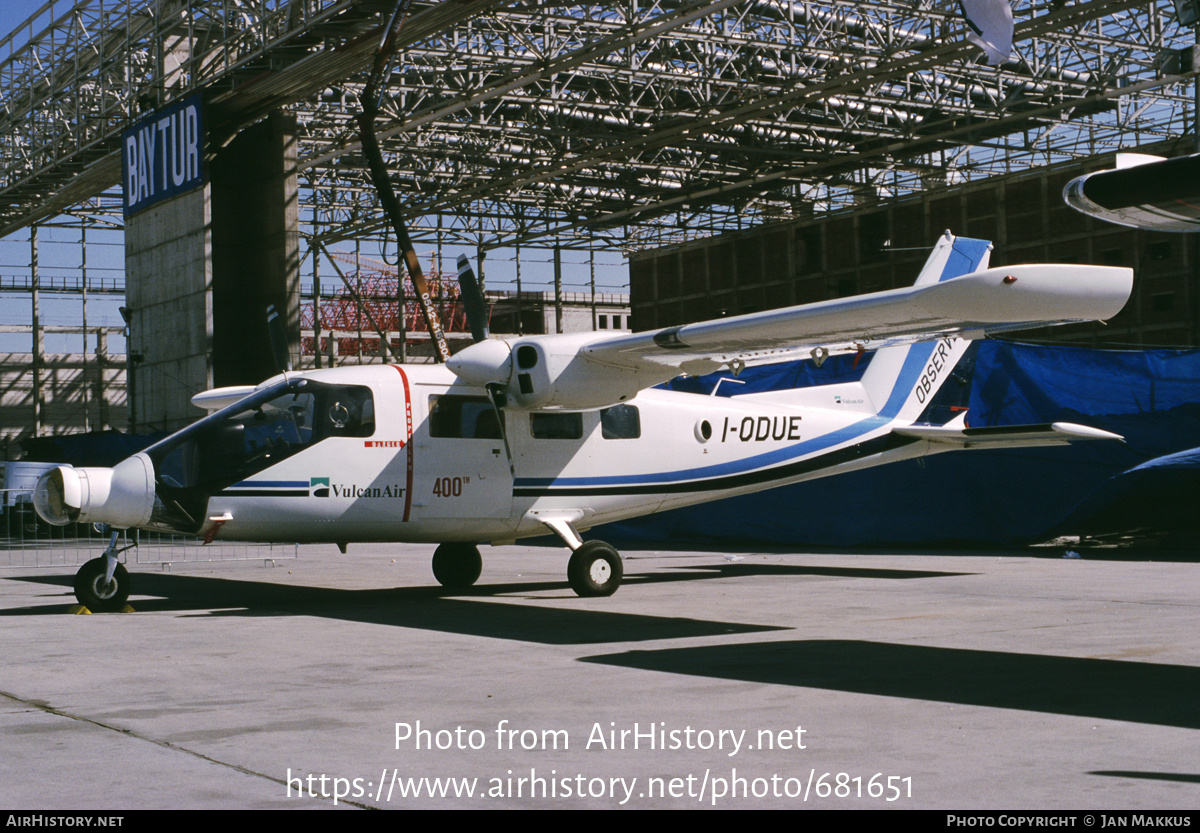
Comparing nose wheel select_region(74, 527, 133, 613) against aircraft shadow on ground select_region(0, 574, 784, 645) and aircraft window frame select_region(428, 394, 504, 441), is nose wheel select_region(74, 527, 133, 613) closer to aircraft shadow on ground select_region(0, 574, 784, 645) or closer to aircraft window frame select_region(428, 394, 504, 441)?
aircraft shadow on ground select_region(0, 574, 784, 645)

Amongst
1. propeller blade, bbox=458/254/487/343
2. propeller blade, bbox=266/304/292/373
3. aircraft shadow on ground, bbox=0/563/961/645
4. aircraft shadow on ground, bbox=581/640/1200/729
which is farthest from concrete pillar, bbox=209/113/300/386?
aircraft shadow on ground, bbox=581/640/1200/729

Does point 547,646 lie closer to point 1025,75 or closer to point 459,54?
point 459,54

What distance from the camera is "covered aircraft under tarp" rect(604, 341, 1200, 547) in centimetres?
2023

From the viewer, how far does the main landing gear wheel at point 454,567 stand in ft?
52.2

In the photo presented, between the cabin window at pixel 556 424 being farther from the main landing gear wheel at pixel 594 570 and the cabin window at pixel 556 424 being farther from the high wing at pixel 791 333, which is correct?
the main landing gear wheel at pixel 594 570

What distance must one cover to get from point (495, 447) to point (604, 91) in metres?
26.6

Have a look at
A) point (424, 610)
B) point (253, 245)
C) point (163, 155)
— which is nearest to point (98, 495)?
point (424, 610)

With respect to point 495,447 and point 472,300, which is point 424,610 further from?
point 472,300

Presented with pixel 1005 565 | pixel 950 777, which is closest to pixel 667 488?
pixel 1005 565

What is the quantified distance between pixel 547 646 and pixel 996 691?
147 inches

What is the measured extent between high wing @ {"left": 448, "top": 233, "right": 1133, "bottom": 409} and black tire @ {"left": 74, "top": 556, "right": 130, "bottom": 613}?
4.18 m

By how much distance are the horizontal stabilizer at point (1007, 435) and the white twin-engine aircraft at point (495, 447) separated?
0.03 meters

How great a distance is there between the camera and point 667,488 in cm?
1573

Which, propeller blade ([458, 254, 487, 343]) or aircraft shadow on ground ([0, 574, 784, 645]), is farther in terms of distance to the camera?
propeller blade ([458, 254, 487, 343])
